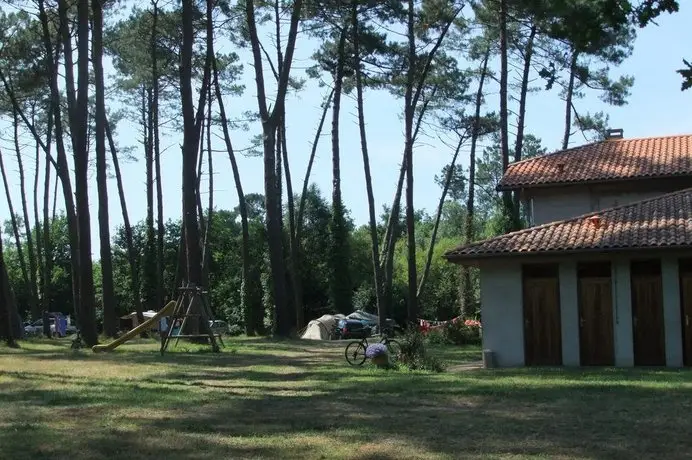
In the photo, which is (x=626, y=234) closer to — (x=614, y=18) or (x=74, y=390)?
(x=614, y=18)

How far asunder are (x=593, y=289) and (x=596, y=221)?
1.73 m

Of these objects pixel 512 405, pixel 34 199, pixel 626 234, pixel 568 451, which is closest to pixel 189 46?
pixel 626 234

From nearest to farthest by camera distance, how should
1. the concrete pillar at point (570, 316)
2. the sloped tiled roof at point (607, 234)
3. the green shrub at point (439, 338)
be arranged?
1. the sloped tiled roof at point (607, 234)
2. the concrete pillar at point (570, 316)
3. the green shrub at point (439, 338)

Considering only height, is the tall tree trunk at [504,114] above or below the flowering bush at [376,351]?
above

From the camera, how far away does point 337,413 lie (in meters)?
9.84

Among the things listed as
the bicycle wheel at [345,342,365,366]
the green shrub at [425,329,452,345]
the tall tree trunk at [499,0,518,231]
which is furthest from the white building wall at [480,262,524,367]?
the tall tree trunk at [499,0,518,231]

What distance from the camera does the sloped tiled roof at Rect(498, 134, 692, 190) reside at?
23.6 meters

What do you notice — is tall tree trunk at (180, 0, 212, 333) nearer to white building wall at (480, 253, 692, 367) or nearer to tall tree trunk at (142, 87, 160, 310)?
white building wall at (480, 253, 692, 367)

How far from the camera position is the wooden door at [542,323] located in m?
17.9

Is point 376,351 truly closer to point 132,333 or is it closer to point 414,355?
point 414,355

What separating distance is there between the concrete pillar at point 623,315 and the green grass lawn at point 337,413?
1.47 metres

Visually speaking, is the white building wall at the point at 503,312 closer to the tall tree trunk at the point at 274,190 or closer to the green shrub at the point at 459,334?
the green shrub at the point at 459,334

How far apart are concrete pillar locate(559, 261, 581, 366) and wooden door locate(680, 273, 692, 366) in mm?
2155

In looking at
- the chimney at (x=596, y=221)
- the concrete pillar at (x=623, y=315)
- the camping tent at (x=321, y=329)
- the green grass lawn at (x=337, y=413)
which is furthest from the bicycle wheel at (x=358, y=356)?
the camping tent at (x=321, y=329)
